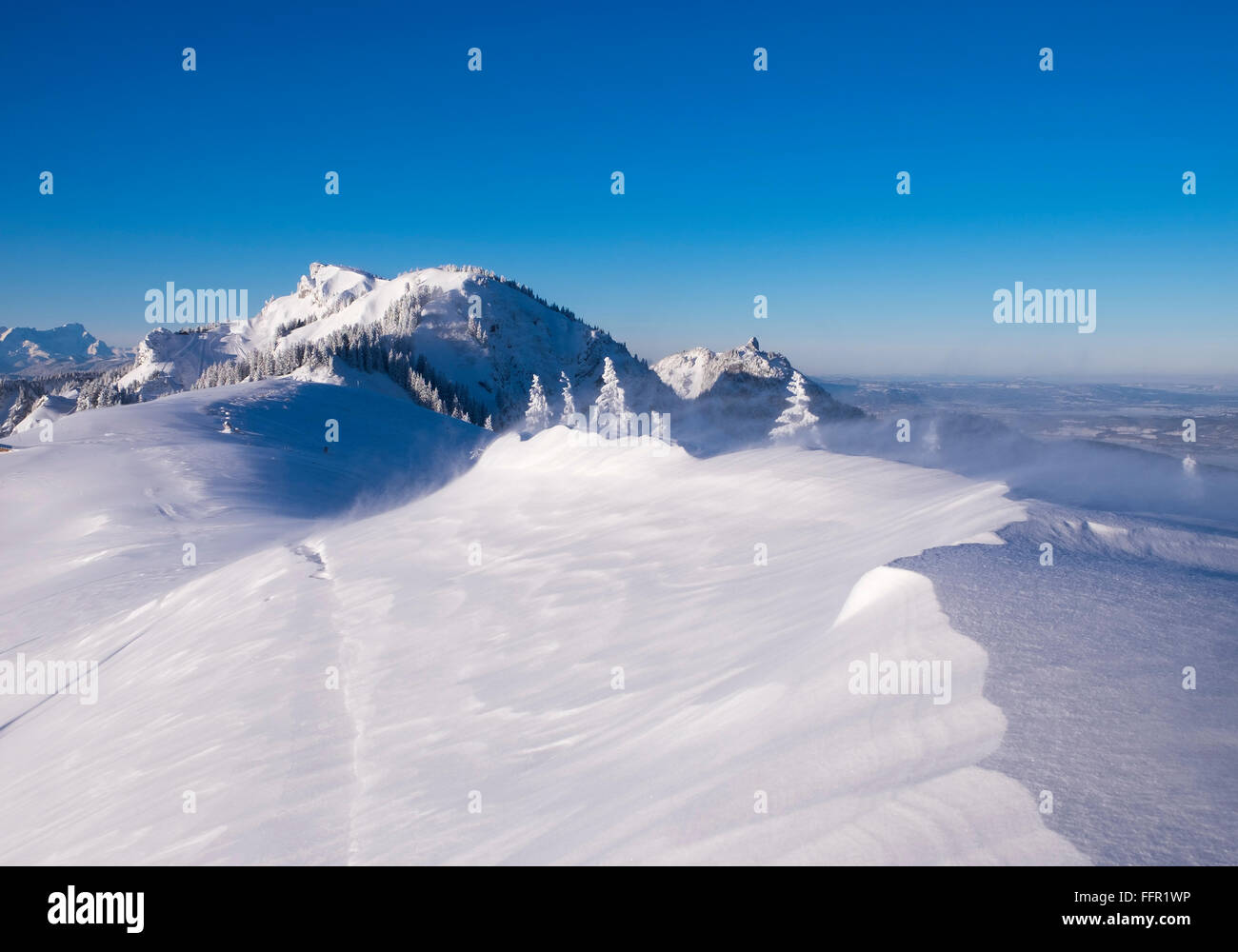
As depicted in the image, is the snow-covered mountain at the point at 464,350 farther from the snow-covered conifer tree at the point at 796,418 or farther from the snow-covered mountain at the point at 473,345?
the snow-covered conifer tree at the point at 796,418

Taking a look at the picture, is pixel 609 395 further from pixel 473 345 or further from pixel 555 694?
pixel 473 345

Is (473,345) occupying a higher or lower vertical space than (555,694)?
higher

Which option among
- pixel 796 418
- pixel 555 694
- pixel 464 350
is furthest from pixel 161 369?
pixel 555 694

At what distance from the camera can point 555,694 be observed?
682cm

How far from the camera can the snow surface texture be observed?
3.93 metres

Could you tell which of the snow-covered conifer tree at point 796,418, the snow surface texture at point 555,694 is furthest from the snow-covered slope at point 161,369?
the snow surface texture at point 555,694

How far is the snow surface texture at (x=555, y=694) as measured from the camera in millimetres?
3928

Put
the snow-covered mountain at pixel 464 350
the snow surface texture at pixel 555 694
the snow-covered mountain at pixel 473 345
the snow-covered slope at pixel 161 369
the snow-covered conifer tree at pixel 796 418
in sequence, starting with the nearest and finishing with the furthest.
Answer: the snow surface texture at pixel 555 694
the snow-covered conifer tree at pixel 796 418
the snow-covered mountain at pixel 464 350
the snow-covered mountain at pixel 473 345
the snow-covered slope at pixel 161 369

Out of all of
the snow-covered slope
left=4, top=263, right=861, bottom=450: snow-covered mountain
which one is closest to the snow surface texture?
left=4, top=263, right=861, bottom=450: snow-covered mountain

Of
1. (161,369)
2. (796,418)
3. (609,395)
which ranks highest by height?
(161,369)

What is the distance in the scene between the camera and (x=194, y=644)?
11.2 metres

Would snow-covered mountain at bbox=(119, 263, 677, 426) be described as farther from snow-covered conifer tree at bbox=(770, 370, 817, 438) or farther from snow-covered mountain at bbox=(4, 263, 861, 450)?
snow-covered conifer tree at bbox=(770, 370, 817, 438)

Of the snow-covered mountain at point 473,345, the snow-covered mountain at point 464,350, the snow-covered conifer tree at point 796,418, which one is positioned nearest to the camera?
the snow-covered conifer tree at point 796,418
